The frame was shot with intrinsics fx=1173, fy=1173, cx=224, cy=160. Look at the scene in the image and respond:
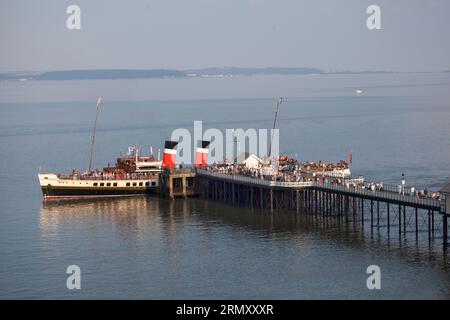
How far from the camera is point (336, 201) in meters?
80.1

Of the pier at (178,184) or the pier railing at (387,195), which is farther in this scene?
the pier at (178,184)

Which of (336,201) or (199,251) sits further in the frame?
(336,201)

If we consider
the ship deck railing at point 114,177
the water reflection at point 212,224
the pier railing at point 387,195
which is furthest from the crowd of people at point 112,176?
the pier railing at point 387,195

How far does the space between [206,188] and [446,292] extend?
3588 centimetres

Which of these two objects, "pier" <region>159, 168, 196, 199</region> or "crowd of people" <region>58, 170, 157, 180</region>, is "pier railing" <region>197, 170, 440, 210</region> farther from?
"crowd of people" <region>58, 170, 157, 180</region>

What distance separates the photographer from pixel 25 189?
98.1m

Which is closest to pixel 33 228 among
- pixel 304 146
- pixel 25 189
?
pixel 25 189

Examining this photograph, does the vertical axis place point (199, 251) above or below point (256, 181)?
below

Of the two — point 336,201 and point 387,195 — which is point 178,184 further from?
point 387,195

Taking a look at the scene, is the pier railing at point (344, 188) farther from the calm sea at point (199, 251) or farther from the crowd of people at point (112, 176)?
the crowd of people at point (112, 176)

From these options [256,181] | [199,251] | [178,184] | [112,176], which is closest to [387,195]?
[199,251]

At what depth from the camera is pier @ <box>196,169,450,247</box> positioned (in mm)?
69250

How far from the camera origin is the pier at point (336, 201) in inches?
2726
